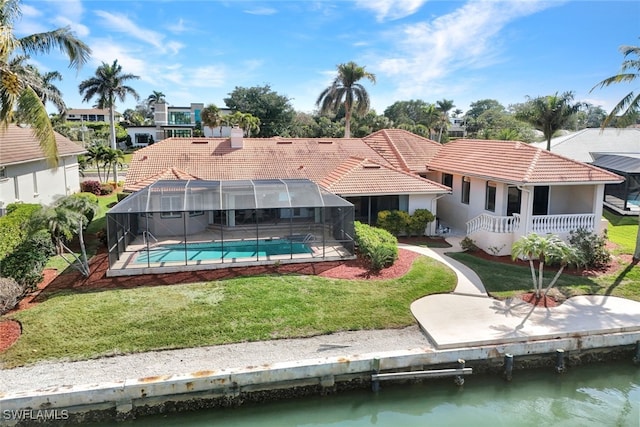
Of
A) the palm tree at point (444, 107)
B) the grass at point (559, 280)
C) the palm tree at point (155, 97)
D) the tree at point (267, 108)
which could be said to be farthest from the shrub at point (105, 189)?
the palm tree at point (155, 97)

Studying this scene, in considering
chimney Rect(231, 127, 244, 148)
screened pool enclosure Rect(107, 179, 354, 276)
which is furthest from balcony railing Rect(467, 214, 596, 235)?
chimney Rect(231, 127, 244, 148)

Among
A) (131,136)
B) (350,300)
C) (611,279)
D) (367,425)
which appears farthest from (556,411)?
(131,136)

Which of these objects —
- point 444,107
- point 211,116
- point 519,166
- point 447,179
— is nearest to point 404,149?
point 447,179

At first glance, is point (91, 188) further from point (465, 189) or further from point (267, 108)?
point (267, 108)

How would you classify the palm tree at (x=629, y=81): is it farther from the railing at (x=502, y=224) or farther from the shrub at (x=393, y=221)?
the shrub at (x=393, y=221)

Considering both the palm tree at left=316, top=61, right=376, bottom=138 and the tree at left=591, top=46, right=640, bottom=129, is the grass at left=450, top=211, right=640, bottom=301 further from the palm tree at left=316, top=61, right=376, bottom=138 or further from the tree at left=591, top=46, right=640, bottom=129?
the palm tree at left=316, top=61, right=376, bottom=138

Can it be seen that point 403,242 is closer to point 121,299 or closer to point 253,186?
point 253,186

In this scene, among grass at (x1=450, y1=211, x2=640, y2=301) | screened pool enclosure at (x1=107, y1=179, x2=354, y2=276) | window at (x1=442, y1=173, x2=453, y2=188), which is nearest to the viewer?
grass at (x1=450, y1=211, x2=640, y2=301)
